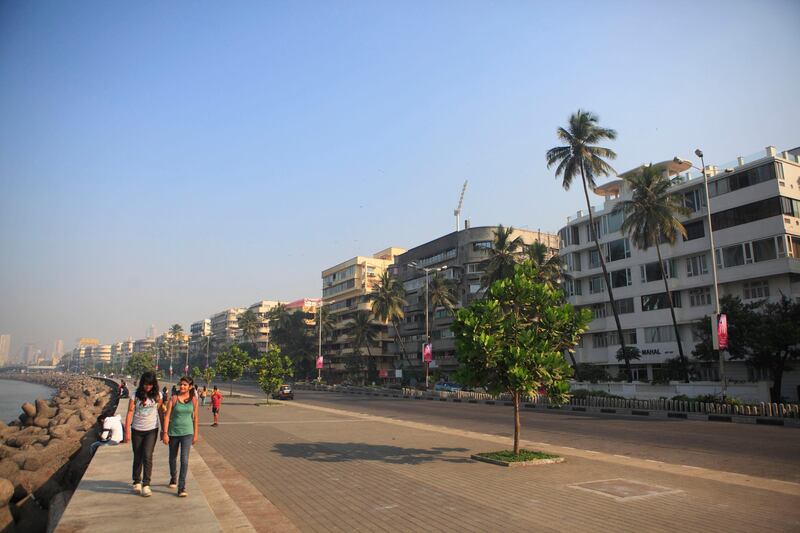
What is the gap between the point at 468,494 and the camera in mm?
8867

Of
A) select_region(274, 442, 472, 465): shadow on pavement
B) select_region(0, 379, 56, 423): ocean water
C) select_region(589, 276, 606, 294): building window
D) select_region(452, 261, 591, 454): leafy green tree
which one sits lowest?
select_region(0, 379, 56, 423): ocean water

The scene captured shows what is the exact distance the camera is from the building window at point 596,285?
5350 centimetres

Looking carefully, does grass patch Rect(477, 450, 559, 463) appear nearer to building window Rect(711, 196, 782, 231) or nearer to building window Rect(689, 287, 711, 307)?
building window Rect(711, 196, 782, 231)

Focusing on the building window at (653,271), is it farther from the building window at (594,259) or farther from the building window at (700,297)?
the building window at (594,259)

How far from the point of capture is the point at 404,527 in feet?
22.7

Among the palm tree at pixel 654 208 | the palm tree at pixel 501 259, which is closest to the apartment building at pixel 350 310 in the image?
the palm tree at pixel 501 259

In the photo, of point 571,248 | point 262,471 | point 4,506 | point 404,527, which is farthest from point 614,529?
point 571,248

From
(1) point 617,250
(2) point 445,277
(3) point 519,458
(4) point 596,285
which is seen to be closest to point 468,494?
(3) point 519,458

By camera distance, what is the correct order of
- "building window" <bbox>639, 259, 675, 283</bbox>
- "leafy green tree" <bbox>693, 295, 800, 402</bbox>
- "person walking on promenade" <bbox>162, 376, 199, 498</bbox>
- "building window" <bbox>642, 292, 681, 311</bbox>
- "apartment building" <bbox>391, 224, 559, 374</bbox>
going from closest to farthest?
"person walking on promenade" <bbox>162, 376, 199, 498</bbox>
"leafy green tree" <bbox>693, 295, 800, 402</bbox>
"building window" <bbox>642, 292, 681, 311</bbox>
"building window" <bbox>639, 259, 675, 283</bbox>
"apartment building" <bbox>391, 224, 559, 374</bbox>

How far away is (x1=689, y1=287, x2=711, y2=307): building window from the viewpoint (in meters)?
43.5

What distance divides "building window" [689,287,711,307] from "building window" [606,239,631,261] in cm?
702

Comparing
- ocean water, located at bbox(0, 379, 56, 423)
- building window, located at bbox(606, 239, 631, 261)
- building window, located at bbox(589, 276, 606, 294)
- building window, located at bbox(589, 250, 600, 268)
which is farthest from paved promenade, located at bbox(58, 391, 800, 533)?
ocean water, located at bbox(0, 379, 56, 423)

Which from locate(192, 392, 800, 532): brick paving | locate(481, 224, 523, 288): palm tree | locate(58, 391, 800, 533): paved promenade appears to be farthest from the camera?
locate(481, 224, 523, 288): palm tree

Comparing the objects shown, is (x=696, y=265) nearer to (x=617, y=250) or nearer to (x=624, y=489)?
(x=617, y=250)
